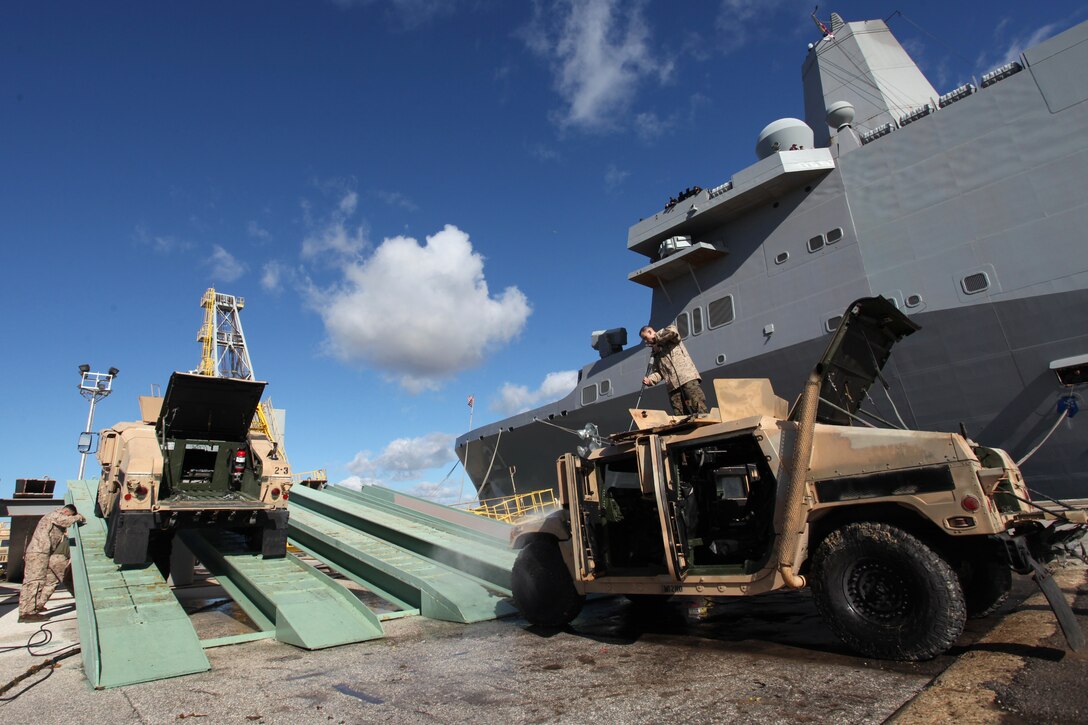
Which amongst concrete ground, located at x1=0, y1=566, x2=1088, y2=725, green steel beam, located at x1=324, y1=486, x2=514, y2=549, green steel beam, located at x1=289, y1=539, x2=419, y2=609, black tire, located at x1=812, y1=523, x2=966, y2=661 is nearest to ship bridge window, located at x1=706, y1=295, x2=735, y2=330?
green steel beam, located at x1=324, y1=486, x2=514, y2=549

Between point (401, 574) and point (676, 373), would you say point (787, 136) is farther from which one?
point (401, 574)

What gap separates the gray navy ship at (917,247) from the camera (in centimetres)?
880

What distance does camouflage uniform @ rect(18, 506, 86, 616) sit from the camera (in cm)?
669

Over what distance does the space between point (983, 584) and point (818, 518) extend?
5.02 feet

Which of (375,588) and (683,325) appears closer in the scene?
(375,588)

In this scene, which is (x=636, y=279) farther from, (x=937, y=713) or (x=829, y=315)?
(x=937, y=713)

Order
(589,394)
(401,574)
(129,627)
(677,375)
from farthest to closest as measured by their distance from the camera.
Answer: (589,394) → (401,574) → (677,375) → (129,627)

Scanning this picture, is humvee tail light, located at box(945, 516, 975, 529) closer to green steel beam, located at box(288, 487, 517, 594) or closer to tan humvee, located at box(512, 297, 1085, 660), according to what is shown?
tan humvee, located at box(512, 297, 1085, 660)

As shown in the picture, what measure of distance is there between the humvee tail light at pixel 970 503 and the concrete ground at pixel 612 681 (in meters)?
0.87

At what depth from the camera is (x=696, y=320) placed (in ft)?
46.0

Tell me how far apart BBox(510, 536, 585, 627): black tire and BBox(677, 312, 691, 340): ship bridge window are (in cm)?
960

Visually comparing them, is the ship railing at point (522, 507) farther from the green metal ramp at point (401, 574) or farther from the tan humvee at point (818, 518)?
the tan humvee at point (818, 518)

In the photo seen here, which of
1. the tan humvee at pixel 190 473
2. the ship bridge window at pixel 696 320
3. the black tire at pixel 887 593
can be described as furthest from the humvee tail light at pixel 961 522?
the ship bridge window at pixel 696 320

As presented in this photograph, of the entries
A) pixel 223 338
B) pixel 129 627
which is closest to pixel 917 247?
pixel 129 627
